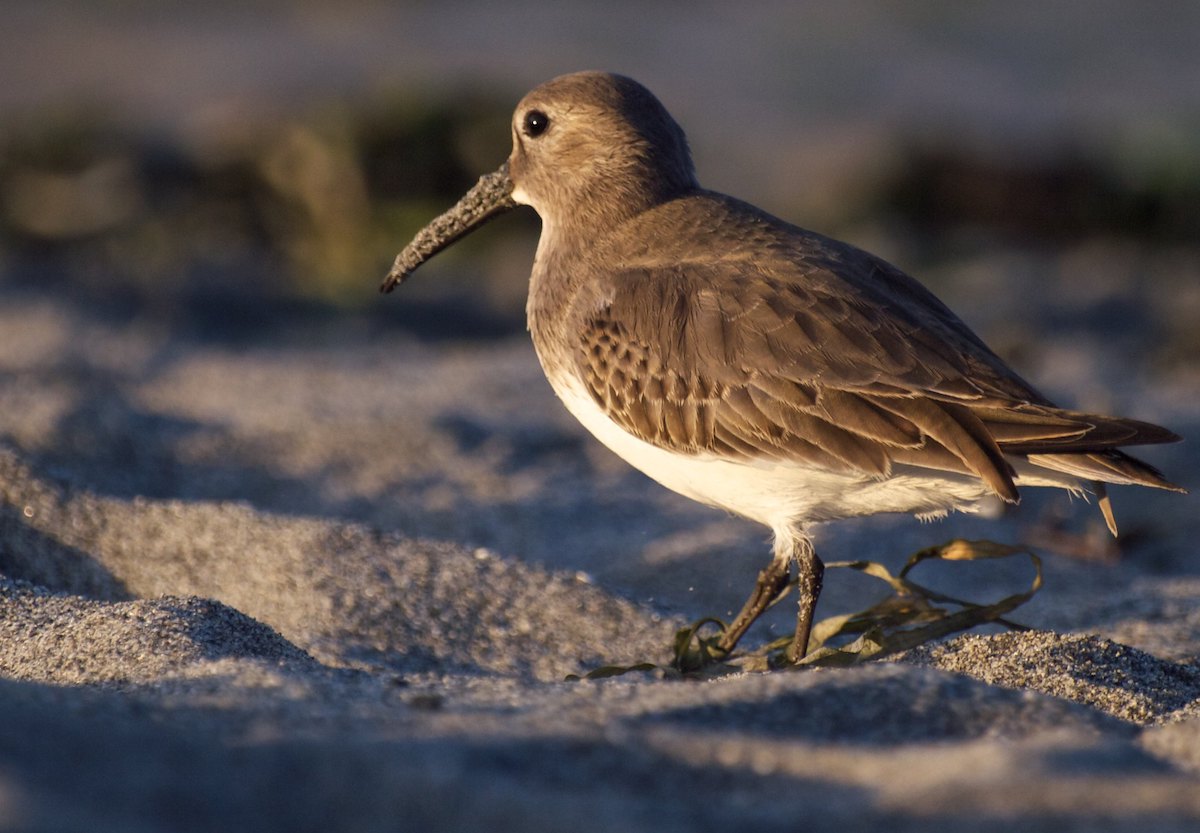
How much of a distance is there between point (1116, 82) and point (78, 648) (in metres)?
17.6

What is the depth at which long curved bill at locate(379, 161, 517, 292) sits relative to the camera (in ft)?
16.8

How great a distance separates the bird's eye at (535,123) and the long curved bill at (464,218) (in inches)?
7.8

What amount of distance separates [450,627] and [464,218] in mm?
1538

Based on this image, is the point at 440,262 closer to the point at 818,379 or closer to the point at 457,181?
the point at 457,181

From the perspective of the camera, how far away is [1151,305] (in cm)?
905

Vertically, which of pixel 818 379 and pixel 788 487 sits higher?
pixel 818 379

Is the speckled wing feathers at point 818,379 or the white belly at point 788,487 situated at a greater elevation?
the speckled wing feathers at point 818,379

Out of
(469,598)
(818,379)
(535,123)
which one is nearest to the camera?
(818,379)

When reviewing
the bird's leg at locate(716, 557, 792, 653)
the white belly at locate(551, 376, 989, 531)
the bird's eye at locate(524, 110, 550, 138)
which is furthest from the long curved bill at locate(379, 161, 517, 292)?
the bird's leg at locate(716, 557, 792, 653)

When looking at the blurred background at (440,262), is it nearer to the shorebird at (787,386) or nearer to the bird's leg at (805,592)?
the bird's leg at (805,592)

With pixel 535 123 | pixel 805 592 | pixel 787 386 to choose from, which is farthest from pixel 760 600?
pixel 535 123

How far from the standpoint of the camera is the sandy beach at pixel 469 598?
2332 millimetres

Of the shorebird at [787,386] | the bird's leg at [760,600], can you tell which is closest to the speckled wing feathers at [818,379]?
the shorebird at [787,386]

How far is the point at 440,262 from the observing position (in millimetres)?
10133
